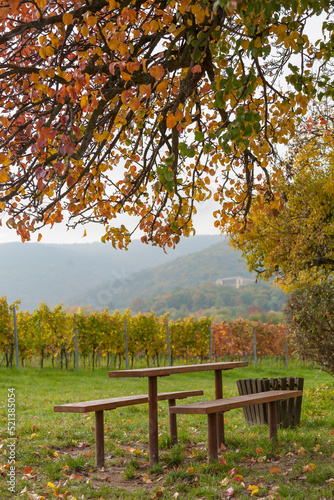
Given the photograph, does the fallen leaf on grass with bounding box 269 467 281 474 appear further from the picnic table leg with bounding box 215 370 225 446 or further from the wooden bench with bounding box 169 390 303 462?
the picnic table leg with bounding box 215 370 225 446

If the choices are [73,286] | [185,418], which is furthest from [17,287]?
[185,418]

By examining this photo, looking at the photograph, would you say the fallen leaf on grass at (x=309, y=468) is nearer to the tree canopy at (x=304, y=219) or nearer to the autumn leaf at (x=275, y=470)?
→ the autumn leaf at (x=275, y=470)

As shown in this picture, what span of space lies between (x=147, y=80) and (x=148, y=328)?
13.7 metres

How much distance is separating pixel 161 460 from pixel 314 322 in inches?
192

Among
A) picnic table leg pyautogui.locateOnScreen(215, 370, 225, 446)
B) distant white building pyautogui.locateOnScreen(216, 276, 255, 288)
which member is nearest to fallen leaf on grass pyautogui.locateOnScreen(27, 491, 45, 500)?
picnic table leg pyautogui.locateOnScreen(215, 370, 225, 446)

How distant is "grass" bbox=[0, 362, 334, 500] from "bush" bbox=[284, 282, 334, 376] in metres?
1.11

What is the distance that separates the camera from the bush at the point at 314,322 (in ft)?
29.3

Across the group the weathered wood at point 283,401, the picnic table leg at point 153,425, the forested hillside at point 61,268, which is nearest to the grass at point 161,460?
the picnic table leg at point 153,425

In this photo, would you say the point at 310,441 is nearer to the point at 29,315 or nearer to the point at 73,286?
the point at 29,315

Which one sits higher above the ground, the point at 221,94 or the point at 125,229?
the point at 221,94

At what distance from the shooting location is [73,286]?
8581 centimetres

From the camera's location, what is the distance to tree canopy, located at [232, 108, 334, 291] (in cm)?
1269

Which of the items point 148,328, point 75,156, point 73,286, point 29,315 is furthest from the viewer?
point 73,286

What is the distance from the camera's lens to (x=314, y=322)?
9094mm
